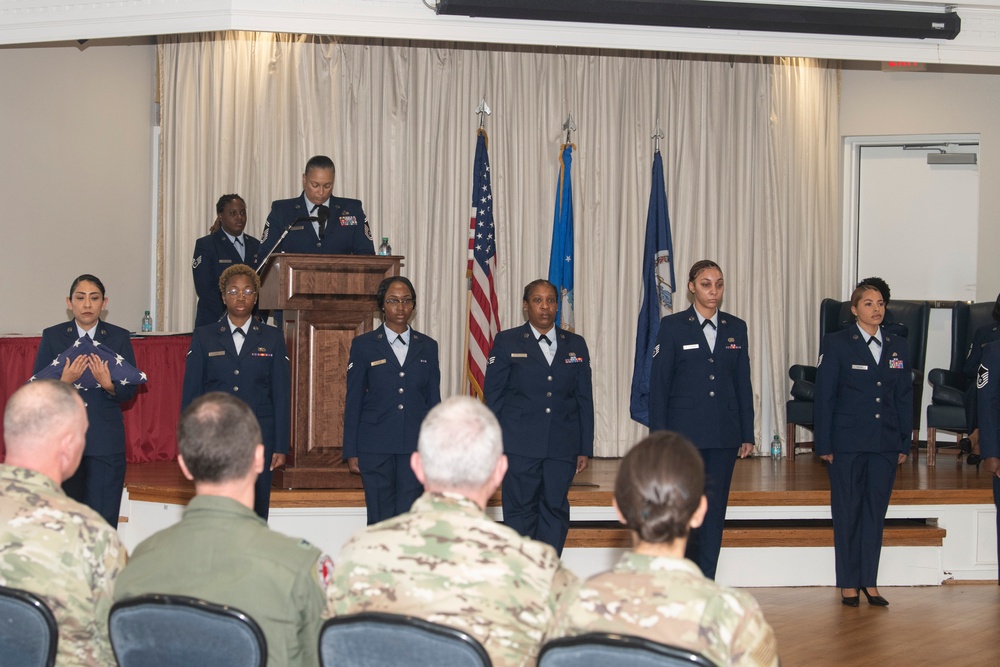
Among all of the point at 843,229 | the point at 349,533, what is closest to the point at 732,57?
the point at 843,229

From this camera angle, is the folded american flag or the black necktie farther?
the black necktie

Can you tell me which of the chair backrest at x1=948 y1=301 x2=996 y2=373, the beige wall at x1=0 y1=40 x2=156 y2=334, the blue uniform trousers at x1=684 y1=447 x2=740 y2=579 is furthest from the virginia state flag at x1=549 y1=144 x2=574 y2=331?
the beige wall at x1=0 y1=40 x2=156 y2=334

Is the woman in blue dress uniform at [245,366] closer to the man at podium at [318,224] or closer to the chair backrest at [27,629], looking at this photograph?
the man at podium at [318,224]

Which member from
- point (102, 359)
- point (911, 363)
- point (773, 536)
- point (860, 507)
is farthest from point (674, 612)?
point (911, 363)

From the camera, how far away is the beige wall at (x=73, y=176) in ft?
25.7

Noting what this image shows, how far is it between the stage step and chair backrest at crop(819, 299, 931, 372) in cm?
232

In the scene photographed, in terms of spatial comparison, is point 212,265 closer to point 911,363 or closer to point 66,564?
point 911,363

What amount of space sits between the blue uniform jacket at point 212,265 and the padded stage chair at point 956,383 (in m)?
5.10

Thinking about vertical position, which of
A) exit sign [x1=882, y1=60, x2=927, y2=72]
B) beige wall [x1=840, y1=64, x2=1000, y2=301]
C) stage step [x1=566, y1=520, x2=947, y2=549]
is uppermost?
Result: exit sign [x1=882, y1=60, x2=927, y2=72]

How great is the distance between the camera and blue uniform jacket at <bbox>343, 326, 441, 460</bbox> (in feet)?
18.3

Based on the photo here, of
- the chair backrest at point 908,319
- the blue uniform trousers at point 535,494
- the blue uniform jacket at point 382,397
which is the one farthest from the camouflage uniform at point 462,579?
the chair backrest at point 908,319

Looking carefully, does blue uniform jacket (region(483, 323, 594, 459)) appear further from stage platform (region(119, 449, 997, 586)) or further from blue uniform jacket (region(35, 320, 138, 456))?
blue uniform jacket (region(35, 320, 138, 456))

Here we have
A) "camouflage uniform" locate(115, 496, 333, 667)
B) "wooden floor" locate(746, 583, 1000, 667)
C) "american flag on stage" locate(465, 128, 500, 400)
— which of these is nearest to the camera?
"camouflage uniform" locate(115, 496, 333, 667)

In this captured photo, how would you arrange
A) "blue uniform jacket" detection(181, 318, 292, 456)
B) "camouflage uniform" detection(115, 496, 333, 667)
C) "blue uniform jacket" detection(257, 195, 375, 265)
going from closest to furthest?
"camouflage uniform" detection(115, 496, 333, 667) → "blue uniform jacket" detection(181, 318, 292, 456) → "blue uniform jacket" detection(257, 195, 375, 265)
